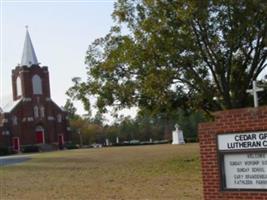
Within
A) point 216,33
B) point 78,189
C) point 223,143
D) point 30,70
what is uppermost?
point 30,70

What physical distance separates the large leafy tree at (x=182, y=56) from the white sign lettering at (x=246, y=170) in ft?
44.9

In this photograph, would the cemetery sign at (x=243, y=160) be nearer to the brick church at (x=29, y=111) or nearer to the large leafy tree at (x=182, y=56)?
the large leafy tree at (x=182, y=56)

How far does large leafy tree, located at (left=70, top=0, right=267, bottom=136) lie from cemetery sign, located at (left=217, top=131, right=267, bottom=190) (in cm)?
1358

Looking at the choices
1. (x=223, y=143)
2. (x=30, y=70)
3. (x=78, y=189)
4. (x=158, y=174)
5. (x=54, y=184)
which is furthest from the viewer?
(x=30, y=70)

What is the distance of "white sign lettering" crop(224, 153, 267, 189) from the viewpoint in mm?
10891

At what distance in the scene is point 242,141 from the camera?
11109 mm

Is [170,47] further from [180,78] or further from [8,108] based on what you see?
[8,108]

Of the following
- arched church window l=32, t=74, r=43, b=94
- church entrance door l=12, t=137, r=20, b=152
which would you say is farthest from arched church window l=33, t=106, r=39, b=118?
church entrance door l=12, t=137, r=20, b=152

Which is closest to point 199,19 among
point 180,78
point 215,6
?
point 215,6

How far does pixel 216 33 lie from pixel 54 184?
9402 mm

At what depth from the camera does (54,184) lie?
2258 cm

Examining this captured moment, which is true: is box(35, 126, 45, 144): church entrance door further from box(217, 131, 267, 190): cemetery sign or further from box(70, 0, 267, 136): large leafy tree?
box(217, 131, 267, 190): cemetery sign

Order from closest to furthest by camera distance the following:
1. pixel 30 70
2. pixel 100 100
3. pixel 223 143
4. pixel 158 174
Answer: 1. pixel 223 143
2. pixel 158 174
3. pixel 100 100
4. pixel 30 70

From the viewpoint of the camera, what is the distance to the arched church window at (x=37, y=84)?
95500 millimetres
